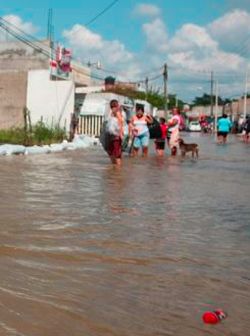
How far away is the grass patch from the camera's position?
19516 mm

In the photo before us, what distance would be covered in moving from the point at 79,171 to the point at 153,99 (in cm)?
6350

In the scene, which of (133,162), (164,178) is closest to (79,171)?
(164,178)

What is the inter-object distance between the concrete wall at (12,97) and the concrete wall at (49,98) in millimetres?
413

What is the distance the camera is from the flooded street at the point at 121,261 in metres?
2.98

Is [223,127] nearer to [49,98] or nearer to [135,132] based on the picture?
[49,98]

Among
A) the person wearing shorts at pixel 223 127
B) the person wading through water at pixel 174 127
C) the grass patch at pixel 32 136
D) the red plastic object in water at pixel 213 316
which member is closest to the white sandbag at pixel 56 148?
the grass patch at pixel 32 136

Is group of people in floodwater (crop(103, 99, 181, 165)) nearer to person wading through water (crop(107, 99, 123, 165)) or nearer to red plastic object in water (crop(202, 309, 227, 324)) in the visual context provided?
person wading through water (crop(107, 99, 123, 165))

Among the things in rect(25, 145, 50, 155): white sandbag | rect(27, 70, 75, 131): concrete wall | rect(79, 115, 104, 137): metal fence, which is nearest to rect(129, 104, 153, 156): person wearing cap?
rect(25, 145, 50, 155): white sandbag

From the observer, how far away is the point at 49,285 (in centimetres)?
349

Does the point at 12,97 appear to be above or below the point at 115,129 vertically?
above

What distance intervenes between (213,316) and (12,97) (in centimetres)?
2891

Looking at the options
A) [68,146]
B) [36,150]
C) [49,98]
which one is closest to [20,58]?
[49,98]

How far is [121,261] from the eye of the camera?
415 centimetres

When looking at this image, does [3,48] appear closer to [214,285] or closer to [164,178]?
[164,178]
